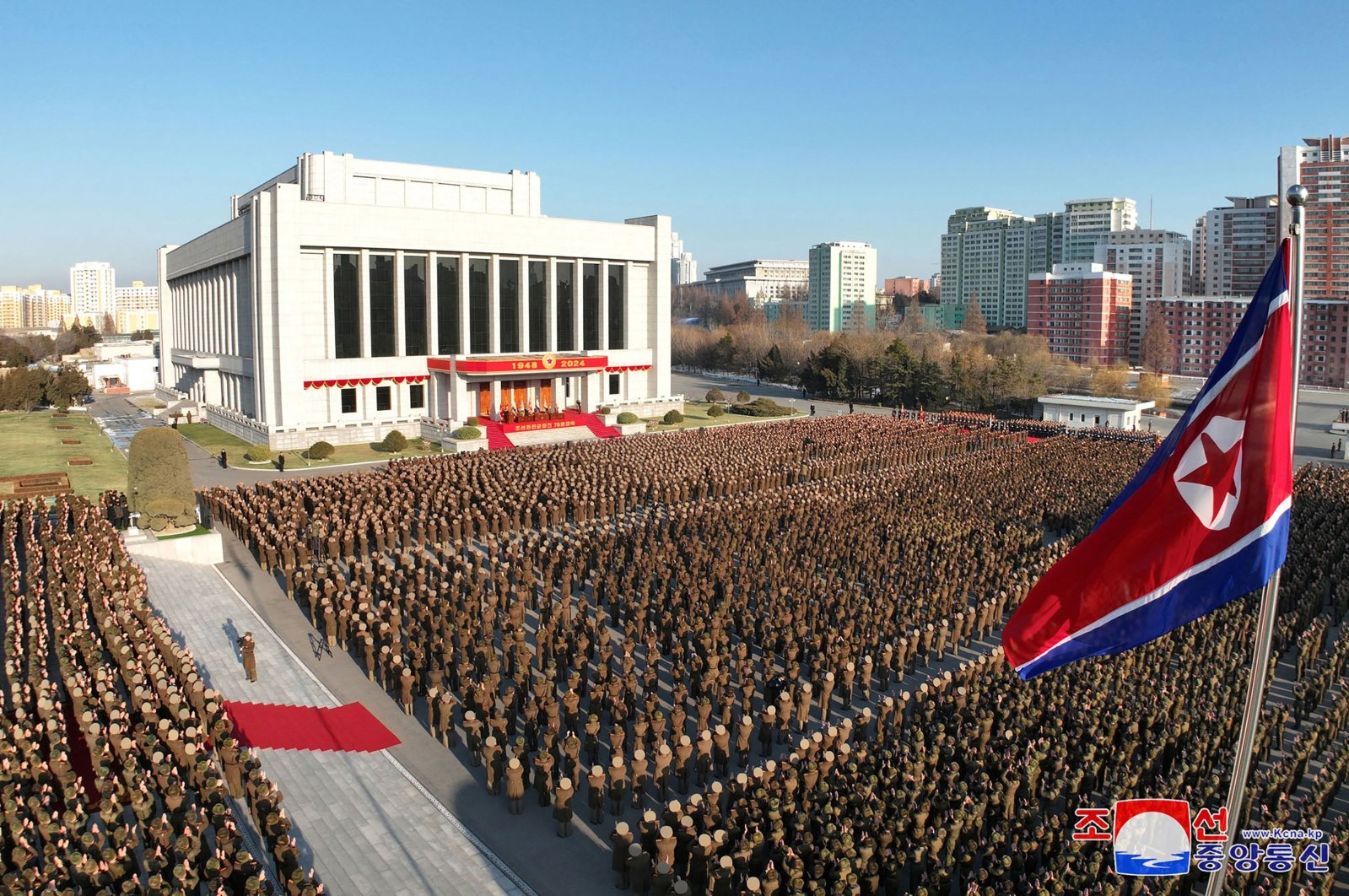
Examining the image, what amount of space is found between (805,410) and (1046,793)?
4038cm

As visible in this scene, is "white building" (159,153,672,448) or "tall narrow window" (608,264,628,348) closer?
"white building" (159,153,672,448)

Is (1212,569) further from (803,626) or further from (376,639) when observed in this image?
(376,639)

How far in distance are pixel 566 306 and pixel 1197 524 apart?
38.3 meters

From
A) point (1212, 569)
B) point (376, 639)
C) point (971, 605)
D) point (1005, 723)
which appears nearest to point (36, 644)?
point (376, 639)

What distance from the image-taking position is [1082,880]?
770 cm

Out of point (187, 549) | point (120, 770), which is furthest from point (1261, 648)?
point (187, 549)

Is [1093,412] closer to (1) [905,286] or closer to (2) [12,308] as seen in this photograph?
(1) [905,286]

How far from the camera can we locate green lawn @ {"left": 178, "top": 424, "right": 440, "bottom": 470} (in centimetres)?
3075

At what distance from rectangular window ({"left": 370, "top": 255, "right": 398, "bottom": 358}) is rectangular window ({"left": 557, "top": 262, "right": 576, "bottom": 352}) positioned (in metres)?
7.61

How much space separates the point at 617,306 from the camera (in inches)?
1706

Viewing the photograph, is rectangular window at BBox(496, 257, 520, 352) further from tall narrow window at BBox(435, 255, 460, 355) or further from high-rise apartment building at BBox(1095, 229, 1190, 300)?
high-rise apartment building at BBox(1095, 229, 1190, 300)

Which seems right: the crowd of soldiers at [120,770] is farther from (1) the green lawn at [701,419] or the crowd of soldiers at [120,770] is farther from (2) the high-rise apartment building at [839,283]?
(2) the high-rise apartment building at [839,283]

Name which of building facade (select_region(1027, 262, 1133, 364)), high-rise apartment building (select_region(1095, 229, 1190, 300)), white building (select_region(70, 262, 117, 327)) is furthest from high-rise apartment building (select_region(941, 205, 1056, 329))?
white building (select_region(70, 262, 117, 327))

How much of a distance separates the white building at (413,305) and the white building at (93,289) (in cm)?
13962
